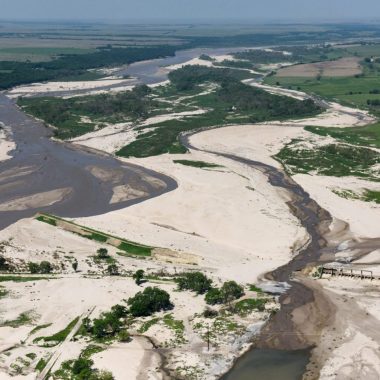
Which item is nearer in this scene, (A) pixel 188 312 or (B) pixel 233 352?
(B) pixel 233 352

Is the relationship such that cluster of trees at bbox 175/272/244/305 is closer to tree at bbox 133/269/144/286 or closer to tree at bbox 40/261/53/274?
tree at bbox 133/269/144/286

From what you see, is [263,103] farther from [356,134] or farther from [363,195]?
[363,195]

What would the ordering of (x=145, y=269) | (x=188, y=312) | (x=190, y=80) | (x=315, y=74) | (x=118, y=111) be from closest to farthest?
(x=188, y=312)
(x=145, y=269)
(x=118, y=111)
(x=190, y=80)
(x=315, y=74)

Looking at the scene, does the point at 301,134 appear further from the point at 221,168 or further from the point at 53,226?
the point at 53,226

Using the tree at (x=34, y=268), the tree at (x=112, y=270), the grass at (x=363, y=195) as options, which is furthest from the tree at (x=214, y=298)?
the grass at (x=363, y=195)

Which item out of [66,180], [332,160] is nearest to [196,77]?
[332,160]

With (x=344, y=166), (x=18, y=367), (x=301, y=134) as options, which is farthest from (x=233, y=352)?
(x=301, y=134)

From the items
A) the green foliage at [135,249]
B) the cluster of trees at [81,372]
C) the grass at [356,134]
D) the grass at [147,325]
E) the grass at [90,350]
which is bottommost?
the green foliage at [135,249]

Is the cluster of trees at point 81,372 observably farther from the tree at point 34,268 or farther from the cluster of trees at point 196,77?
the cluster of trees at point 196,77

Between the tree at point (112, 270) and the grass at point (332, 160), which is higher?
the grass at point (332, 160)
